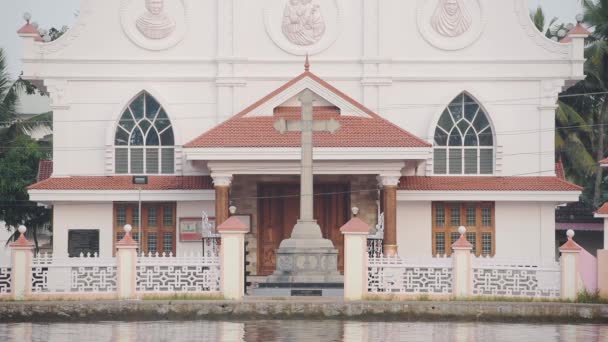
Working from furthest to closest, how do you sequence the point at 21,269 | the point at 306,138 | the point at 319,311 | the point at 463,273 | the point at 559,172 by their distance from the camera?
1. the point at 559,172
2. the point at 306,138
3. the point at 21,269
4. the point at 463,273
5. the point at 319,311

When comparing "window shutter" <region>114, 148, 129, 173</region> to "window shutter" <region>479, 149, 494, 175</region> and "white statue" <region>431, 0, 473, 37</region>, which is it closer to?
"white statue" <region>431, 0, 473, 37</region>

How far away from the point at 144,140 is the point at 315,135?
5.26 meters

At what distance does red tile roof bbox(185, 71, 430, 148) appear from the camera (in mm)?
36312

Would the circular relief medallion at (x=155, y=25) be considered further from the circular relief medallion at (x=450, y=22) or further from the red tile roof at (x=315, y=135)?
the circular relief medallion at (x=450, y=22)

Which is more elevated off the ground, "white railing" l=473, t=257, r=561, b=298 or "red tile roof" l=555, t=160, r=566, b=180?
"red tile roof" l=555, t=160, r=566, b=180

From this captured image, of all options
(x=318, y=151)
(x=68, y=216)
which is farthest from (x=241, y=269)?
(x=68, y=216)

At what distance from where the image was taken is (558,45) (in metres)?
39.7

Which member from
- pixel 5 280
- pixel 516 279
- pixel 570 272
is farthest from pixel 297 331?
pixel 5 280

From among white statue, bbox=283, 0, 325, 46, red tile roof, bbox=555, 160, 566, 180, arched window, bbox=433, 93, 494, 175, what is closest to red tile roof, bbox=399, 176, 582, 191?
arched window, bbox=433, 93, 494, 175

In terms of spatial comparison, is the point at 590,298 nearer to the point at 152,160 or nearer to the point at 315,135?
the point at 315,135

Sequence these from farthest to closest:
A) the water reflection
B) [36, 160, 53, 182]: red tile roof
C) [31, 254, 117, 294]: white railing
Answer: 1. [36, 160, 53, 182]: red tile roof
2. [31, 254, 117, 294]: white railing
3. the water reflection

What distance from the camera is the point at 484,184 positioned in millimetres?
39031

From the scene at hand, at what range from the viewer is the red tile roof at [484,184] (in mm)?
38781

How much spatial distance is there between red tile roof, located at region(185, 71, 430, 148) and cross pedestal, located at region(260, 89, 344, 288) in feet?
16.4
